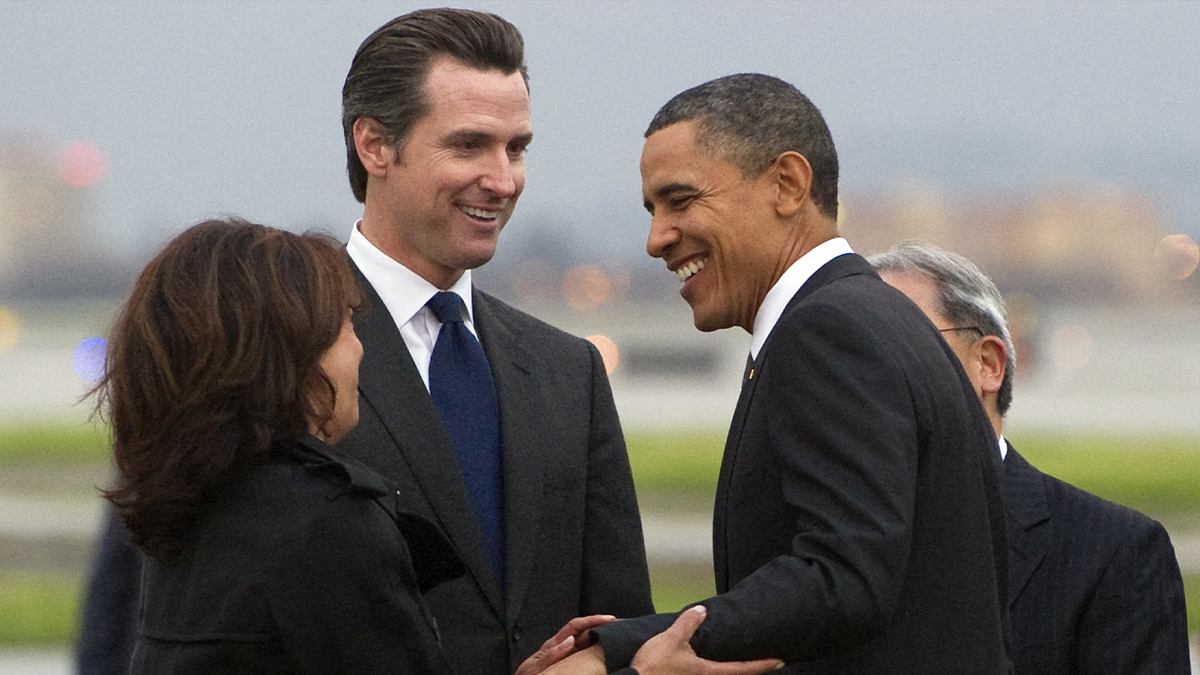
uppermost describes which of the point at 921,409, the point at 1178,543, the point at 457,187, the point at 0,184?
the point at 0,184

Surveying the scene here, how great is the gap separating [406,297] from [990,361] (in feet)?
4.41

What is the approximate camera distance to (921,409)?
238 cm

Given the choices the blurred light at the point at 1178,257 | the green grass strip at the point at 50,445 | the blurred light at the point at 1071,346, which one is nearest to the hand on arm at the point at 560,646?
the green grass strip at the point at 50,445

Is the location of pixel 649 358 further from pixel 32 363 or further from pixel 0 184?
pixel 0 184

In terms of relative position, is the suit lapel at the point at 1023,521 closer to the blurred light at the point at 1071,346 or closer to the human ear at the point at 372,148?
the human ear at the point at 372,148

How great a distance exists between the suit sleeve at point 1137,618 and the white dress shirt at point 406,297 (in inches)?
56.6

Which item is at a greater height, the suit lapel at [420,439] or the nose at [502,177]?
the nose at [502,177]

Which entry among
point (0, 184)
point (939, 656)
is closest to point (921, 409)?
point (939, 656)

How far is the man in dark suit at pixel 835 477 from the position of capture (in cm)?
231

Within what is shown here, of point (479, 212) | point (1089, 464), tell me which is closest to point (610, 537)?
point (479, 212)

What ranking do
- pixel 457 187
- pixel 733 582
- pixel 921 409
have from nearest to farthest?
1. pixel 921 409
2. pixel 733 582
3. pixel 457 187

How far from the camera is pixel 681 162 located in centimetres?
277

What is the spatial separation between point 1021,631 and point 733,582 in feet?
2.66

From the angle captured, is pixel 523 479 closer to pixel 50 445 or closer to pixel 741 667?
pixel 741 667
